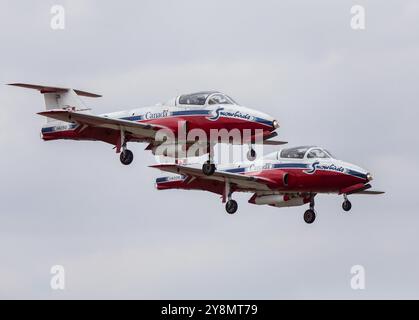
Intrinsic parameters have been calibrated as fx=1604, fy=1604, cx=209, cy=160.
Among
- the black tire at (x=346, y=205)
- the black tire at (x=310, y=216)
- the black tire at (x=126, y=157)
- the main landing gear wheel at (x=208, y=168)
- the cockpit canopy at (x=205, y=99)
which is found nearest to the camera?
the black tire at (x=126, y=157)

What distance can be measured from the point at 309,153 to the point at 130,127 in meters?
18.5

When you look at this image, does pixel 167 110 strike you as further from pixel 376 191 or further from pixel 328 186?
pixel 376 191

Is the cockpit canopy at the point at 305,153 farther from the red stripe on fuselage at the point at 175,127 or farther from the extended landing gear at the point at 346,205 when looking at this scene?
the red stripe on fuselage at the point at 175,127

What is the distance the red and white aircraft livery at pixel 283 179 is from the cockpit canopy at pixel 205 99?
9496 millimetres

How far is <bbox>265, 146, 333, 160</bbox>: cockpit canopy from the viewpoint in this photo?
10744cm

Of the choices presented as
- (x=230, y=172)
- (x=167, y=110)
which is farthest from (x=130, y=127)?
(x=230, y=172)

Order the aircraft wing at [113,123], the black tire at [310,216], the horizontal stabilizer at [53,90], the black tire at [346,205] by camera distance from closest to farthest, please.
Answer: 1. the aircraft wing at [113,123]
2. the horizontal stabilizer at [53,90]
3. the black tire at [346,205]
4. the black tire at [310,216]

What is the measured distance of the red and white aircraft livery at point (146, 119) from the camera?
301ft

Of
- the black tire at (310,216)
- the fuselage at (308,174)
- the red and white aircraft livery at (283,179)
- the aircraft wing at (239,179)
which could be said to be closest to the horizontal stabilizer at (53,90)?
the red and white aircraft livery at (283,179)

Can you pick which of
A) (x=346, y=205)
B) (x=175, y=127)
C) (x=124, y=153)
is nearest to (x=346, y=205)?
(x=346, y=205)

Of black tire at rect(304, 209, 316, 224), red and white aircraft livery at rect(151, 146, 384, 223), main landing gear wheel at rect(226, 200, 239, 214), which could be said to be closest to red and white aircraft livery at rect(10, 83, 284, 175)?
red and white aircraft livery at rect(151, 146, 384, 223)

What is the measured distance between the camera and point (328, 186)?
349 feet

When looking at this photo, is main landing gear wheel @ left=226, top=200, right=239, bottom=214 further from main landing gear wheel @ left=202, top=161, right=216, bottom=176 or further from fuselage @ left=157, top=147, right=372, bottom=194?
main landing gear wheel @ left=202, top=161, right=216, bottom=176

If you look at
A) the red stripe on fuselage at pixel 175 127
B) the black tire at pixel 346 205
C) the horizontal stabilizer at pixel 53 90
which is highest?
the horizontal stabilizer at pixel 53 90
